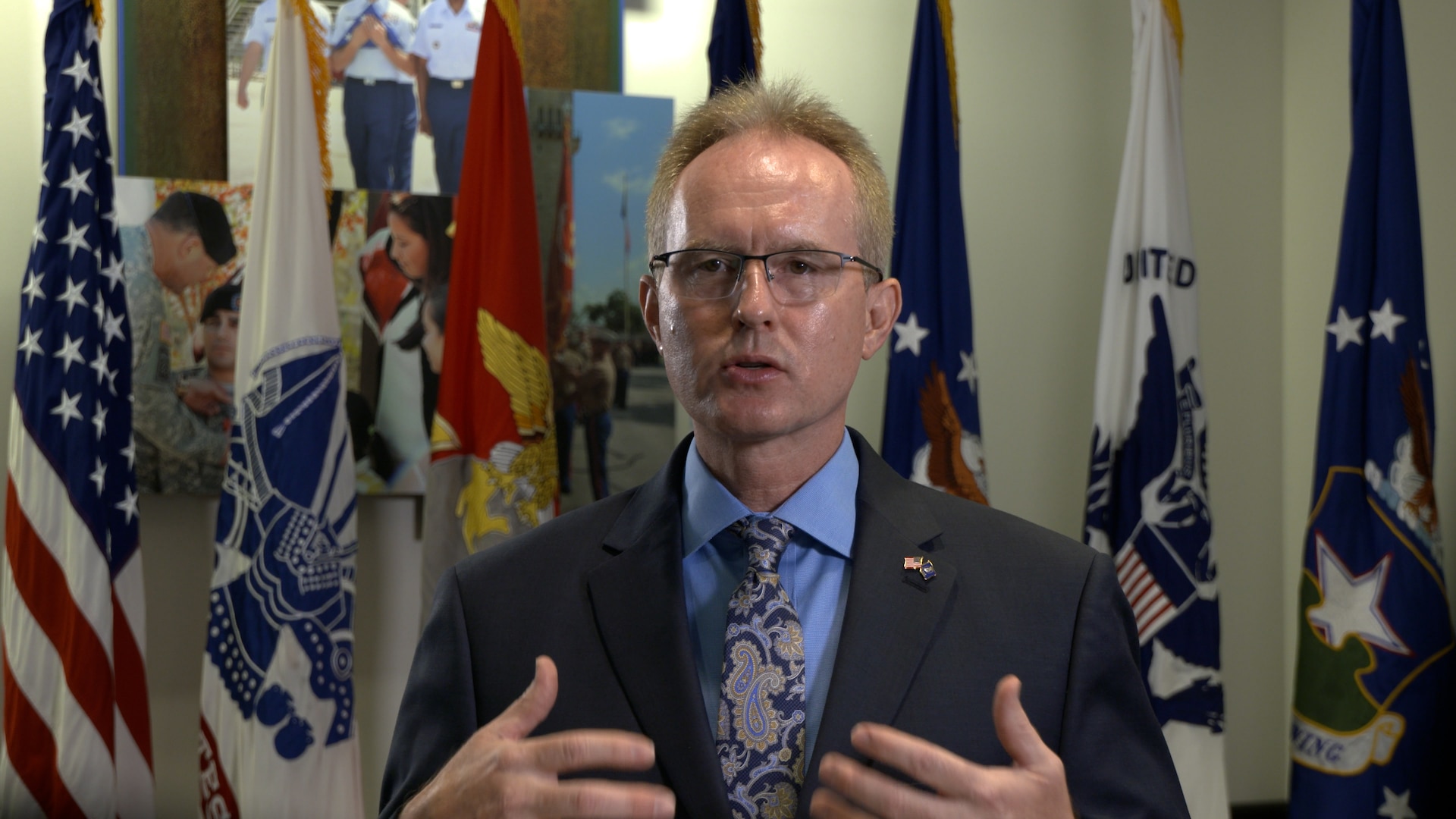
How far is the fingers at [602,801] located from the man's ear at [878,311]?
29.9 inches

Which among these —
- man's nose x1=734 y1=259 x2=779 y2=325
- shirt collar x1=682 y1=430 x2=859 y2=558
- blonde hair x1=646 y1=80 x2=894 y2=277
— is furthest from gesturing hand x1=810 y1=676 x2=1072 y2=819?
blonde hair x1=646 y1=80 x2=894 y2=277

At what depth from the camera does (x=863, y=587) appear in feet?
4.56

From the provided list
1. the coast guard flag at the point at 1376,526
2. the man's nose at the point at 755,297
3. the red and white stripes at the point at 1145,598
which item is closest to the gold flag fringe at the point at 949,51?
the coast guard flag at the point at 1376,526

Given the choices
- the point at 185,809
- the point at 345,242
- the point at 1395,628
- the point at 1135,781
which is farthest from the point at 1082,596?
the point at 185,809

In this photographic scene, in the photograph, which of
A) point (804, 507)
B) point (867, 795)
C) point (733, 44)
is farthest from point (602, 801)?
point (733, 44)

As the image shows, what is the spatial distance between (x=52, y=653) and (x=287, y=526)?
629 millimetres

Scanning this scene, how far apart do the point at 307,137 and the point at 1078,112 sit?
2.38 metres

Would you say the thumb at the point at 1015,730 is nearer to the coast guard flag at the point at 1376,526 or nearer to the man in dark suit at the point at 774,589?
the man in dark suit at the point at 774,589

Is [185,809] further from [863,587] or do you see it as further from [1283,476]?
[1283,476]

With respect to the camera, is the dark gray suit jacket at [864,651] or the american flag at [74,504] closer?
the dark gray suit jacket at [864,651]

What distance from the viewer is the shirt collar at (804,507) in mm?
1462

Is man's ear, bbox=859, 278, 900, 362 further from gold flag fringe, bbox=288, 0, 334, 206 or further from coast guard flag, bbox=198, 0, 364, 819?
gold flag fringe, bbox=288, 0, 334, 206

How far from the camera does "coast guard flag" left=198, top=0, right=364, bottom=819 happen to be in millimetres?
2840

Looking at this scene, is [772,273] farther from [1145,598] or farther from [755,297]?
[1145,598]
